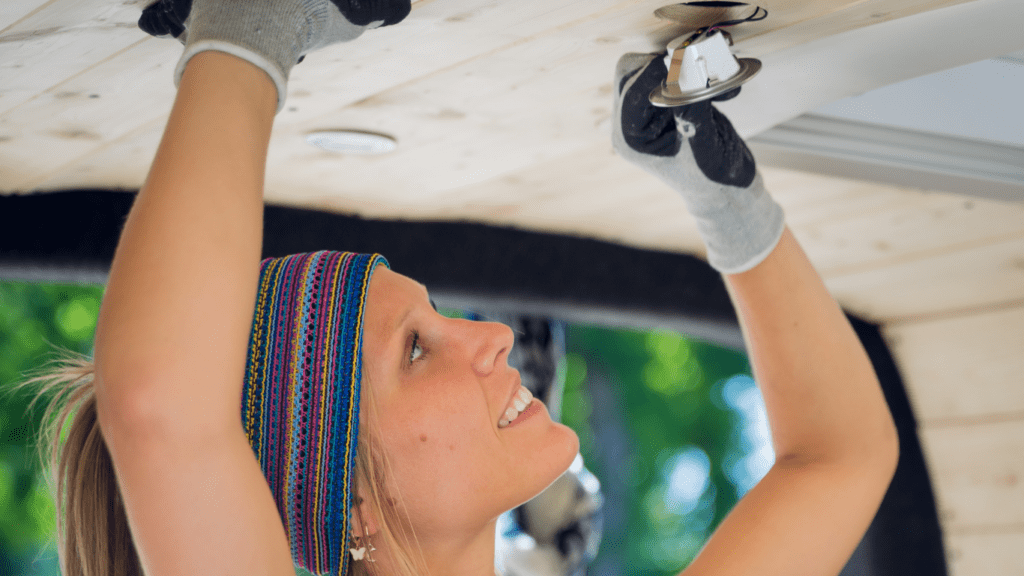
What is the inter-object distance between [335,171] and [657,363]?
17.6ft

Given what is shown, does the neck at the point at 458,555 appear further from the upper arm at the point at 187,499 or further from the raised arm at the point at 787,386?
the upper arm at the point at 187,499

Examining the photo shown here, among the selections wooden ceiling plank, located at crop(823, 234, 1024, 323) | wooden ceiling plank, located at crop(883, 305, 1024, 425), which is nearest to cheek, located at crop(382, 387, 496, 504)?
wooden ceiling plank, located at crop(823, 234, 1024, 323)

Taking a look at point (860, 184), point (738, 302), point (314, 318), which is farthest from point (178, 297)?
point (860, 184)

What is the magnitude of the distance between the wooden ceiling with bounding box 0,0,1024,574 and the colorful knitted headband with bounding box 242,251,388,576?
315 mm

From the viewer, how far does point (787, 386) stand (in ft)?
4.13

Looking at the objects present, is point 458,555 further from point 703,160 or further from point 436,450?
point 703,160

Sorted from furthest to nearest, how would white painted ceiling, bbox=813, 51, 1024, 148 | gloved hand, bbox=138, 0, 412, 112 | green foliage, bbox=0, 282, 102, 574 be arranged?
green foliage, bbox=0, 282, 102, 574, white painted ceiling, bbox=813, 51, 1024, 148, gloved hand, bbox=138, 0, 412, 112

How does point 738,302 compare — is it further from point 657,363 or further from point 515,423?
point 657,363

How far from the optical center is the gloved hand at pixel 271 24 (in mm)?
699

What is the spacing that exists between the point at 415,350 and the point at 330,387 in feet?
0.49

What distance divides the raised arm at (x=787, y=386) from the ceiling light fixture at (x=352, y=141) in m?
Result: 0.44

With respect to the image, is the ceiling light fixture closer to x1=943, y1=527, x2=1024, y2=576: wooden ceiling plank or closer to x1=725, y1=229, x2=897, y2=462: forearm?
x1=725, y1=229, x2=897, y2=462: forearm

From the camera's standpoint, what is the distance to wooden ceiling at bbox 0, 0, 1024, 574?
98 centimetres

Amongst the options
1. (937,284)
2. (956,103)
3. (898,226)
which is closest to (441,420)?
(956,103)
